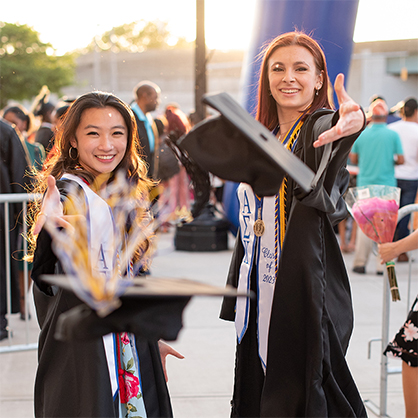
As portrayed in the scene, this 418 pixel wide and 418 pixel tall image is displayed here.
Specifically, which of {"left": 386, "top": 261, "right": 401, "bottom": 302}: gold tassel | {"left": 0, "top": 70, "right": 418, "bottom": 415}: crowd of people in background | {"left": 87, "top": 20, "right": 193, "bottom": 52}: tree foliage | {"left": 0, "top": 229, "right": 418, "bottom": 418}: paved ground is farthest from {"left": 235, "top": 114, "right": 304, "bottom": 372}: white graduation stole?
{"left": 87, "top": 20, "right": 193, "bottom": 52}: tree foliage

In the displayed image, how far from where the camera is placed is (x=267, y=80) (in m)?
2.17

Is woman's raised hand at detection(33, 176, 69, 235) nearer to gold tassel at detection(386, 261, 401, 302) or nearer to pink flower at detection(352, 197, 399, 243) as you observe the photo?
pink flower at detection(352, 197, 399, 243)

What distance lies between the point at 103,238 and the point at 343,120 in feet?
2.71

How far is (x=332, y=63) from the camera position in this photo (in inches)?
208

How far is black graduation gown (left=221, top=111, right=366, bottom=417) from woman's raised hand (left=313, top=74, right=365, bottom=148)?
0.50ft

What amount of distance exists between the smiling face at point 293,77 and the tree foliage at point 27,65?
28.2 m

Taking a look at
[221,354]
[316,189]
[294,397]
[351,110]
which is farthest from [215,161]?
[221,354]

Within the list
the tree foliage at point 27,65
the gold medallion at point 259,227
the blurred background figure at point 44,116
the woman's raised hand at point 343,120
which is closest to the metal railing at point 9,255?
the blurred background figure at point 44,116

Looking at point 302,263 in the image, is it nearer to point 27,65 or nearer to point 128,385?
point 128,385

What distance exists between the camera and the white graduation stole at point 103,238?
156cm

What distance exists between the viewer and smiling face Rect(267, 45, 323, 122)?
1.98m

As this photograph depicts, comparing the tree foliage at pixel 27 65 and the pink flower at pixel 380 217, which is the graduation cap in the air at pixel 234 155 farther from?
the tree foliage at pixel 27 65

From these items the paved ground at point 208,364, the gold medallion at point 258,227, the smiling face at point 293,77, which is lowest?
the paved ground at point 208,364

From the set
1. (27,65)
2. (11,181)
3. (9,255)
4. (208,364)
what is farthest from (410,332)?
(27,65)
